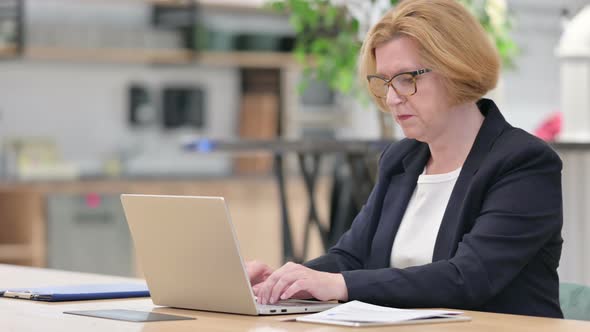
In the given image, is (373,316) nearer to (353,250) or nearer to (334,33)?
(353,250)

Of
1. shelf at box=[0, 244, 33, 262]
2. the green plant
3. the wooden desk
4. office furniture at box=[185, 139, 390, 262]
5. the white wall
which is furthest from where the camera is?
the white wall

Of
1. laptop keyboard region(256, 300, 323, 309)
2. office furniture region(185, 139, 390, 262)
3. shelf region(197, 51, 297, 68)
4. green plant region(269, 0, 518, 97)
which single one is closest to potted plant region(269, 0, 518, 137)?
green plant region(269, 0, 518, 97)

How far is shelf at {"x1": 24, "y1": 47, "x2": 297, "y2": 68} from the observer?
710 centimetres

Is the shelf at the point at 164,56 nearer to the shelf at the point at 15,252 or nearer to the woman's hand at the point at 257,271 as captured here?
the shelf at the point at 15,252

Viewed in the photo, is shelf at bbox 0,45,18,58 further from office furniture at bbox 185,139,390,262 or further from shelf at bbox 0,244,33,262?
office furniture at bbox 185,139,390,262

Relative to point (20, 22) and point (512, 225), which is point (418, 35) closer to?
point (512, 225)

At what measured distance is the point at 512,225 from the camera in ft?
6.12

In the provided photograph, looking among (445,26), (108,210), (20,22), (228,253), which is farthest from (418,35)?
(20,22)

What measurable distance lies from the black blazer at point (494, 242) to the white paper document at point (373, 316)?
0.43ft

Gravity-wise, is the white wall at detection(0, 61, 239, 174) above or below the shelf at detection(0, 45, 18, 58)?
below

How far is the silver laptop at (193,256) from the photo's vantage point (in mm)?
1702

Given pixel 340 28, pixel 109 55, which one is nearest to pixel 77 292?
pixel 340 28

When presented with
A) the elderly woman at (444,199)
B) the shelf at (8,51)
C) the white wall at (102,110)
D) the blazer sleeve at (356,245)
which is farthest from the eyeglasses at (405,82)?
the white wall at (102,110)

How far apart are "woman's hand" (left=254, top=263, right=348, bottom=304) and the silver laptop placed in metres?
0.02
